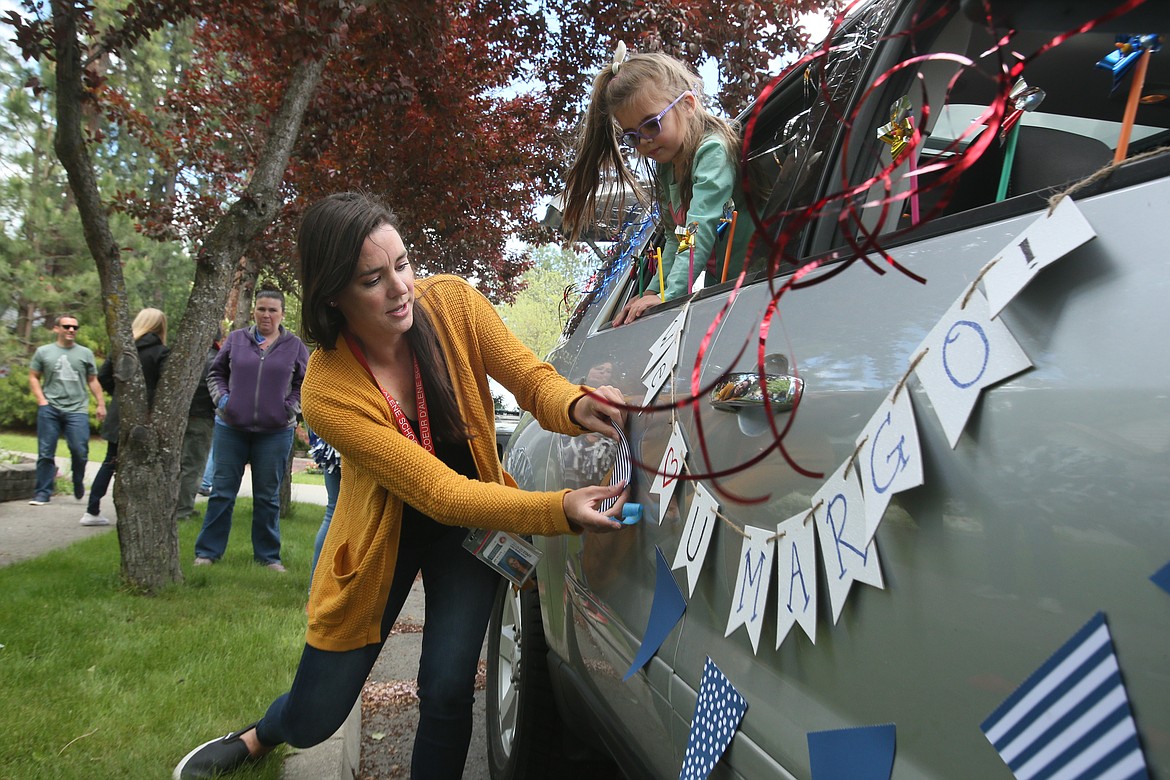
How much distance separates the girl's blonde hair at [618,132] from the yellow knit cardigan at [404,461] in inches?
22.6

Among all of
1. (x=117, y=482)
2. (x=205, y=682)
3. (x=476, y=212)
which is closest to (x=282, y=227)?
(x=476, y=212)

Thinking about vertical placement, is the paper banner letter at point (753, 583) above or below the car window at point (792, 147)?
below

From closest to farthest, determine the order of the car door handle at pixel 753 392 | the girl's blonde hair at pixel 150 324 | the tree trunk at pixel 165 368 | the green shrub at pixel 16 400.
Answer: the car door handle at pixel 753 392 < the tree trunk at pixel 165 368 < the girl's blonde hair at pixel 150 324 < the green shrub at pixel 16 400

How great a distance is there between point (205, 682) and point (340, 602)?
5.03 feet

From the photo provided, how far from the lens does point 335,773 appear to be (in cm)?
248

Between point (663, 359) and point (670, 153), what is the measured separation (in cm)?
75

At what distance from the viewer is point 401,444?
1893 millimetres

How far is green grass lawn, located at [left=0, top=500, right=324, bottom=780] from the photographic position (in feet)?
8.26

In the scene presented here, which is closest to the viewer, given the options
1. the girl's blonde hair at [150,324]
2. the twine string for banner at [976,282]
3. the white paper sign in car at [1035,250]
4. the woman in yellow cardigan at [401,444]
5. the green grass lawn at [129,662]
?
the white paper sign in car at [1035,250]

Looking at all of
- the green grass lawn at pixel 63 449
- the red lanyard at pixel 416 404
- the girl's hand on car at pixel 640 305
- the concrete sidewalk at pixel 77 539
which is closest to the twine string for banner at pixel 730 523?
the girl's hand on car at pixel 640 305

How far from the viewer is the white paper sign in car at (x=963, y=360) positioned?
814 millimetres

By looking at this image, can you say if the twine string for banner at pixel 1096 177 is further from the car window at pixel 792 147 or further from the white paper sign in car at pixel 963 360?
the car window at pixel 792 147

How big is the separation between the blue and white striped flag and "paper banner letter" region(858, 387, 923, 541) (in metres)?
0.22

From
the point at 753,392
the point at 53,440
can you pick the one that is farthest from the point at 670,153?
the point at 53,440
